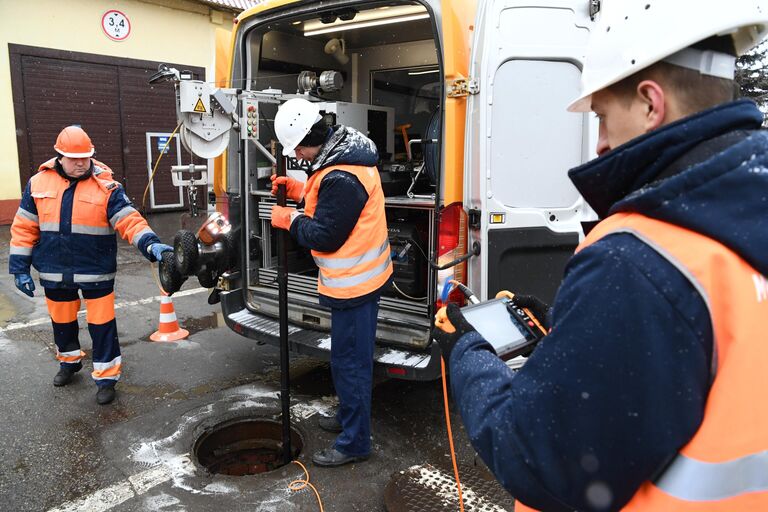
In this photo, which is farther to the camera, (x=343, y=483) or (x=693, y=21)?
(x=343, y=483)

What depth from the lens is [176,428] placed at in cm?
371

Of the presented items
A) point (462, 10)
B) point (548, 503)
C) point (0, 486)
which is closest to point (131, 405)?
point (0, 486)

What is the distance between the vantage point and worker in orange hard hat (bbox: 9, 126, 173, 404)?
4.09 metres

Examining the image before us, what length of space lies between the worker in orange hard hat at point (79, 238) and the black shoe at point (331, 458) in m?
1.74

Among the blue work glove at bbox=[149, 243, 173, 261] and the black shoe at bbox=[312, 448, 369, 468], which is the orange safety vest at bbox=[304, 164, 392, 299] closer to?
the black shoe at bbox=[312, 448, 369, 468]

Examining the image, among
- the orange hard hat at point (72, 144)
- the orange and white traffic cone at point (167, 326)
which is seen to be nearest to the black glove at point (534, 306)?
the orange hard hat at point (72, 144)

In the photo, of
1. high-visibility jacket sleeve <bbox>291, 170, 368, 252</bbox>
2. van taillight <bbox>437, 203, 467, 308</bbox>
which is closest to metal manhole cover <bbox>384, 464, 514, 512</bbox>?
van taillight <bbox>437, 203, 467, 308</bbox>

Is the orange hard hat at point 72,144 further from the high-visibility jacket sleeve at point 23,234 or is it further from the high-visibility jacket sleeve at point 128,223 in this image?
the high-visibility jacket sleeve at point 23,234

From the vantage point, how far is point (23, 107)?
9773mm

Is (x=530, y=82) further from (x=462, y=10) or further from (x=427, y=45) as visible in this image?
(x=427, y=45)

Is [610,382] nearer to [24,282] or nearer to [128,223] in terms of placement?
[128,223]

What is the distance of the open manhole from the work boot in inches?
57.4

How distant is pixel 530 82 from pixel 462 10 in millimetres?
552

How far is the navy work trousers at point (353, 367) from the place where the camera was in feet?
10.8
